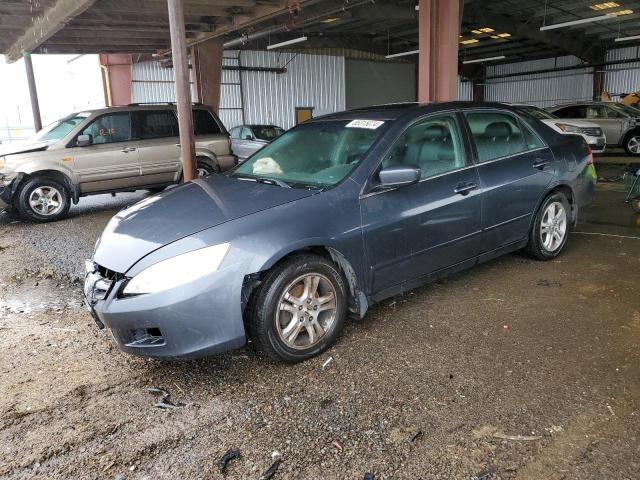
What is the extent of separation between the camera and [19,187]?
776 centimetres

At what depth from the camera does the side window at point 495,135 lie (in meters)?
4.20

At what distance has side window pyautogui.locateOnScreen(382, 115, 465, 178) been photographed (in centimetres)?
367

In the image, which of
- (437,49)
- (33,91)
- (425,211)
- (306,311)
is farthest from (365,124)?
(33,91)

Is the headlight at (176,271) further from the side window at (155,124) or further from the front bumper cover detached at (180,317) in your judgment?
the side window at (155,124)

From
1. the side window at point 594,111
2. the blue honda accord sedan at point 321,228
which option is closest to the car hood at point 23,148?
the blue honda accord sedan at point 321,228

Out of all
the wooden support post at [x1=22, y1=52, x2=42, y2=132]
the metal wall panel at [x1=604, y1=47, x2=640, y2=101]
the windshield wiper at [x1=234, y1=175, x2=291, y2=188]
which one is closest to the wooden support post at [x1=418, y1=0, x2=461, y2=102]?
the windshield wiper at [x1=234, y1=175, x2=291, y2=188]

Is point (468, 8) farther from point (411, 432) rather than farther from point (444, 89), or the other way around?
point (411, 432)

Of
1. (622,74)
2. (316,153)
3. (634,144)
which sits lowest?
(634,144)

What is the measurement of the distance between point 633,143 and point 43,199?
53.9 ft

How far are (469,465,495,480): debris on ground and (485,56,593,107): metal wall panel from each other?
28.2 metres

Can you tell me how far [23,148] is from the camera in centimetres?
789

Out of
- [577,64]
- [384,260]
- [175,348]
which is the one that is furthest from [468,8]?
[175,348]

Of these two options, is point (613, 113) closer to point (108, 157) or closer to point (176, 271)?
point (108, 157)

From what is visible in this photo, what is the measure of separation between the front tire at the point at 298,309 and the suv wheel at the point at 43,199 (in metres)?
6.43
